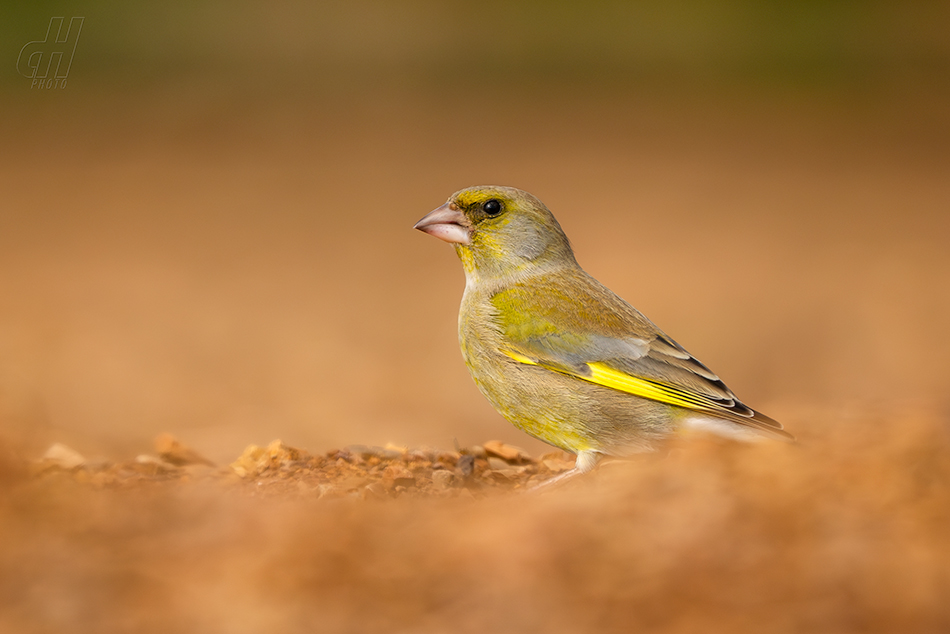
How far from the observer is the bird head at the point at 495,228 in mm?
5406

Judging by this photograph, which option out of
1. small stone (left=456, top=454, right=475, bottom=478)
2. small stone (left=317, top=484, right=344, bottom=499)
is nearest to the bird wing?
small stone (left=456, top=454, right=475, bottom=478)

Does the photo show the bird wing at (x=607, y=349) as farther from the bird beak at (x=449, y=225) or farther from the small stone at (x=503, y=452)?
the small stone at (x=503, y=452)

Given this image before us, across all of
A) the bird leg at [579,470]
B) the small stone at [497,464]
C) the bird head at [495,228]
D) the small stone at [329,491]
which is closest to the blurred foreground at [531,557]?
the small stone at [329,491]

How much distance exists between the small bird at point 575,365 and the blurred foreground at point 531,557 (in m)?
0.81

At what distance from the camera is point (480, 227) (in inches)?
214

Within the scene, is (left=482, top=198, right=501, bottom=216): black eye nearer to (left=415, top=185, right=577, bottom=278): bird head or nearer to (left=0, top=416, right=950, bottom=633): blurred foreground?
(left=415, top=185, right=577, bottom=278): bird head

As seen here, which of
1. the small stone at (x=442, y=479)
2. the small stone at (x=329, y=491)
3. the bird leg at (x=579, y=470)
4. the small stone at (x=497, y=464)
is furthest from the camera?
the small stone at (x=497, y=464)

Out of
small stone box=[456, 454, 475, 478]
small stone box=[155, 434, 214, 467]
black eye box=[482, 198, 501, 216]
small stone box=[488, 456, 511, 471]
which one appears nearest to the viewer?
small stone box=[456, 454, 475, 478]

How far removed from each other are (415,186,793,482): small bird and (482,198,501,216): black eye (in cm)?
1

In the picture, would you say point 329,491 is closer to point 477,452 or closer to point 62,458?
point 477,452

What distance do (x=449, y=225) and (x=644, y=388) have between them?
57.8 inches

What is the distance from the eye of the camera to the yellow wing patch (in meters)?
4.62

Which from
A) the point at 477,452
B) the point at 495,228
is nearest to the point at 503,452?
the point at 477,452

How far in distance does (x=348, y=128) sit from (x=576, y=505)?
75.5 feet
